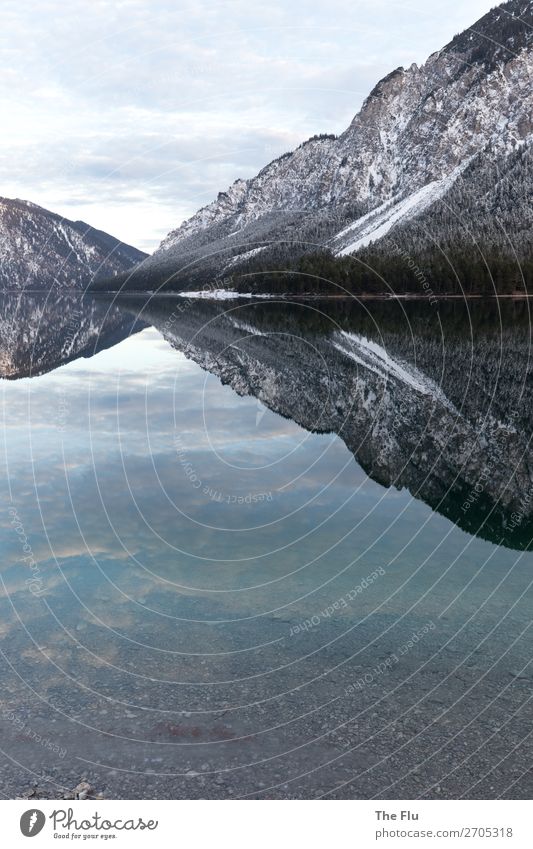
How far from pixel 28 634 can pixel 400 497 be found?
14.7m

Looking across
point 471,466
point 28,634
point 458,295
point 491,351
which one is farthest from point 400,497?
point 458,295

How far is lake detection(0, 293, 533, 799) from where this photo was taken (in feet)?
36.7

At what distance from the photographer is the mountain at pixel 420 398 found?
25891mm

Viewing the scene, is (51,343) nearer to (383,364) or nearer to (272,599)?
(383,364)

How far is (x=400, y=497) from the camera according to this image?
2562cm

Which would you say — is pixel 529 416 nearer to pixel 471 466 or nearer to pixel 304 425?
pixel 471 466

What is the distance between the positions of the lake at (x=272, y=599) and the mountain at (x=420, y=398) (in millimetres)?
224
